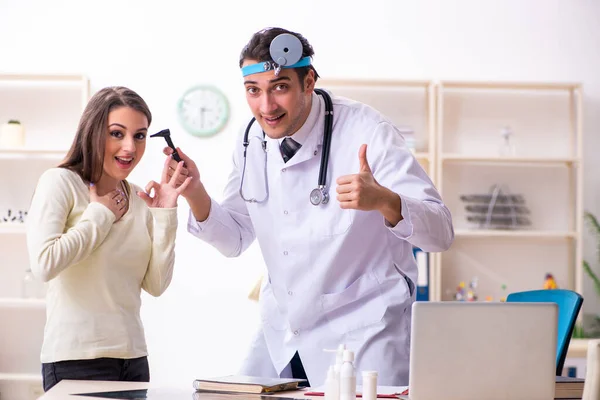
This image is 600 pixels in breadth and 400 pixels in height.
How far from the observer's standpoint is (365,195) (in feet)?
6.72

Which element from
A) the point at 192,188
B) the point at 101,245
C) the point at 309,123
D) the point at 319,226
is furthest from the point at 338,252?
the point at 101,245

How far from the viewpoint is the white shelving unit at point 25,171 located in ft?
16.4

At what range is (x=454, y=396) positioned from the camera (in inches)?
67.7

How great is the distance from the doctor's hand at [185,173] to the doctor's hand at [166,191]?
0.4 inches

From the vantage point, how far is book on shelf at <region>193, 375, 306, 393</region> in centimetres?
205

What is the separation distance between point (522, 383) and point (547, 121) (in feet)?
12.2

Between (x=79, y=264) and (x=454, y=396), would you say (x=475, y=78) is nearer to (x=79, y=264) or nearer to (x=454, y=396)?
(x=79, y=264)

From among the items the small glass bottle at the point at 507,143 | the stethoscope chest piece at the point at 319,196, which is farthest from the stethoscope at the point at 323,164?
the small glass bottle at the point at 507,143

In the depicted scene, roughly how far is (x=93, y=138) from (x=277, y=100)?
0.65m

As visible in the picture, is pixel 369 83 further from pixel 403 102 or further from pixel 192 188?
pixel 192 188

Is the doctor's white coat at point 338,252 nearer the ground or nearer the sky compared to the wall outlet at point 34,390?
nearer the sky

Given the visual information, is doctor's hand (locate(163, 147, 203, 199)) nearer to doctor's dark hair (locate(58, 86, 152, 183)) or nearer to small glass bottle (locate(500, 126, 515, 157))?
doctor's dark hair (locate(58, 86, 152, 183))

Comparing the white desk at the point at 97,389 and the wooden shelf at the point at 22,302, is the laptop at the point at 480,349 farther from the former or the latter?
the wooden shelf at the point at 22,302

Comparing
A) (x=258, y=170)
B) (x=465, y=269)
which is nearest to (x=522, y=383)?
(x=258, y=170)
